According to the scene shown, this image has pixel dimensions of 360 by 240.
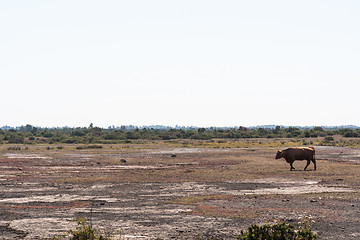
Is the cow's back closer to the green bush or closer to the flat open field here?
the flat open field

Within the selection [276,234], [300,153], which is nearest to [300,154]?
[300,153]

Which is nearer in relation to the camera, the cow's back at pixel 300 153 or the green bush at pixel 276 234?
the green bush at pixel 276 234

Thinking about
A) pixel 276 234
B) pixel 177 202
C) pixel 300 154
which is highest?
pixel 300 154

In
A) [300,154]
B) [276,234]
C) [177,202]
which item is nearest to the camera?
[276,234]

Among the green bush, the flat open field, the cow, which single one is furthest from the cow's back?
the green bush

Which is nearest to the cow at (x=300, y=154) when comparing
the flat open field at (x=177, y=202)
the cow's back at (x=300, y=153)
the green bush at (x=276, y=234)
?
the cow's back at (x=300, y=153)

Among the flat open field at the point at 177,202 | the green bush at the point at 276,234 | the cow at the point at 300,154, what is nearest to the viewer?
the green bush at the point at 276,234

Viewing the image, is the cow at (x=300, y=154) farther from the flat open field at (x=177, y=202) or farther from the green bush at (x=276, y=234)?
the green bush at (x=276, y=234)

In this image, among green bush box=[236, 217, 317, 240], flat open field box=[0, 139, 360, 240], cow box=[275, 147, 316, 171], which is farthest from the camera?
cow box=[275, 147, 316, 171]

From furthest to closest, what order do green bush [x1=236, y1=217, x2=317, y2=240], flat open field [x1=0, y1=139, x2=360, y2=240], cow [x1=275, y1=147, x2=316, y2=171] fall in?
cow [x1=275, y1=147, x2=316, y2=171] → flat open field [x1=0, y1=139, x2=360, y2=240] → green bush [x1=236, y1=217, x2=317, y2=240]

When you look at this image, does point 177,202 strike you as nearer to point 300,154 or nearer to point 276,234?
point 276,234

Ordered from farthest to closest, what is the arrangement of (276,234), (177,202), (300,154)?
(300,154) < (177,202) < (276,234)

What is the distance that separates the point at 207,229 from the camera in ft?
43.9

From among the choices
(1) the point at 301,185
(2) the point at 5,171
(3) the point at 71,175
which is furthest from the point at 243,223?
(2) the point at 5,171
